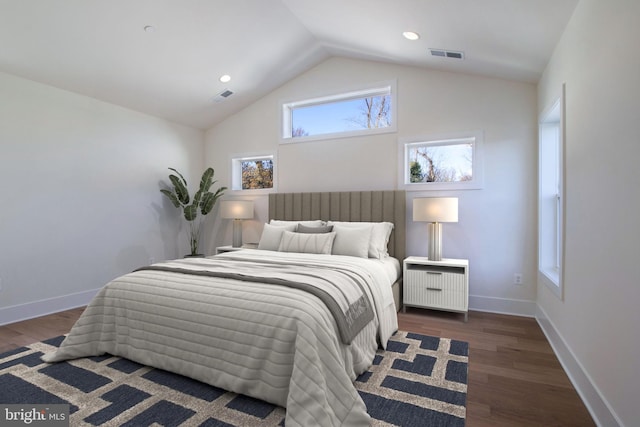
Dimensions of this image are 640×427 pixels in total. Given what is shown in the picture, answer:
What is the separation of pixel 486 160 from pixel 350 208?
1657mm

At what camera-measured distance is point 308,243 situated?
367 cm

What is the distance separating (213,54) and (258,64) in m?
0.61

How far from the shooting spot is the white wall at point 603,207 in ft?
4.91

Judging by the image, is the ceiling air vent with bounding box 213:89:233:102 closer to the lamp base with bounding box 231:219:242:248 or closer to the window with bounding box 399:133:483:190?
the lamp base with bounding box 231:219:242:248

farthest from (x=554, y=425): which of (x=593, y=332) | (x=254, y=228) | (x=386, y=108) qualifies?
(x=254, y=228)

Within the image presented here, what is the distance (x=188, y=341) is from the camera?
2.17 metres

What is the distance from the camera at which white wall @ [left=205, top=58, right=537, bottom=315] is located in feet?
11.8

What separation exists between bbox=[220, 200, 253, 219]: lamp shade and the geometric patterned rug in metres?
2.59

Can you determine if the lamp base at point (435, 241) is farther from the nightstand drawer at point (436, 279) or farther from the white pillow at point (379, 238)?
the white pillow at point (379, 238)

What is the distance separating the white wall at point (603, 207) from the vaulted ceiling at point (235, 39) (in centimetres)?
54

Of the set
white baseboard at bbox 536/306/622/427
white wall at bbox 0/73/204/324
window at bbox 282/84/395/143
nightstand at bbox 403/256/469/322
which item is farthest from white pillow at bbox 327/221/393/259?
white wall at bbox 0/73/204/324

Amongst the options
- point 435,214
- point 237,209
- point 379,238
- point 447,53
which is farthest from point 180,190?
point 447,53

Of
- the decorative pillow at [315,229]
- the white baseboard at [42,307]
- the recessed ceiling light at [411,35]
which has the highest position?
the recessed ceiling light at [411,35]

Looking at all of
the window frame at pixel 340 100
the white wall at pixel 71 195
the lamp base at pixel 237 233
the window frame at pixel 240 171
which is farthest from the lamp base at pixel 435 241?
the white wall at pixel 71 195
